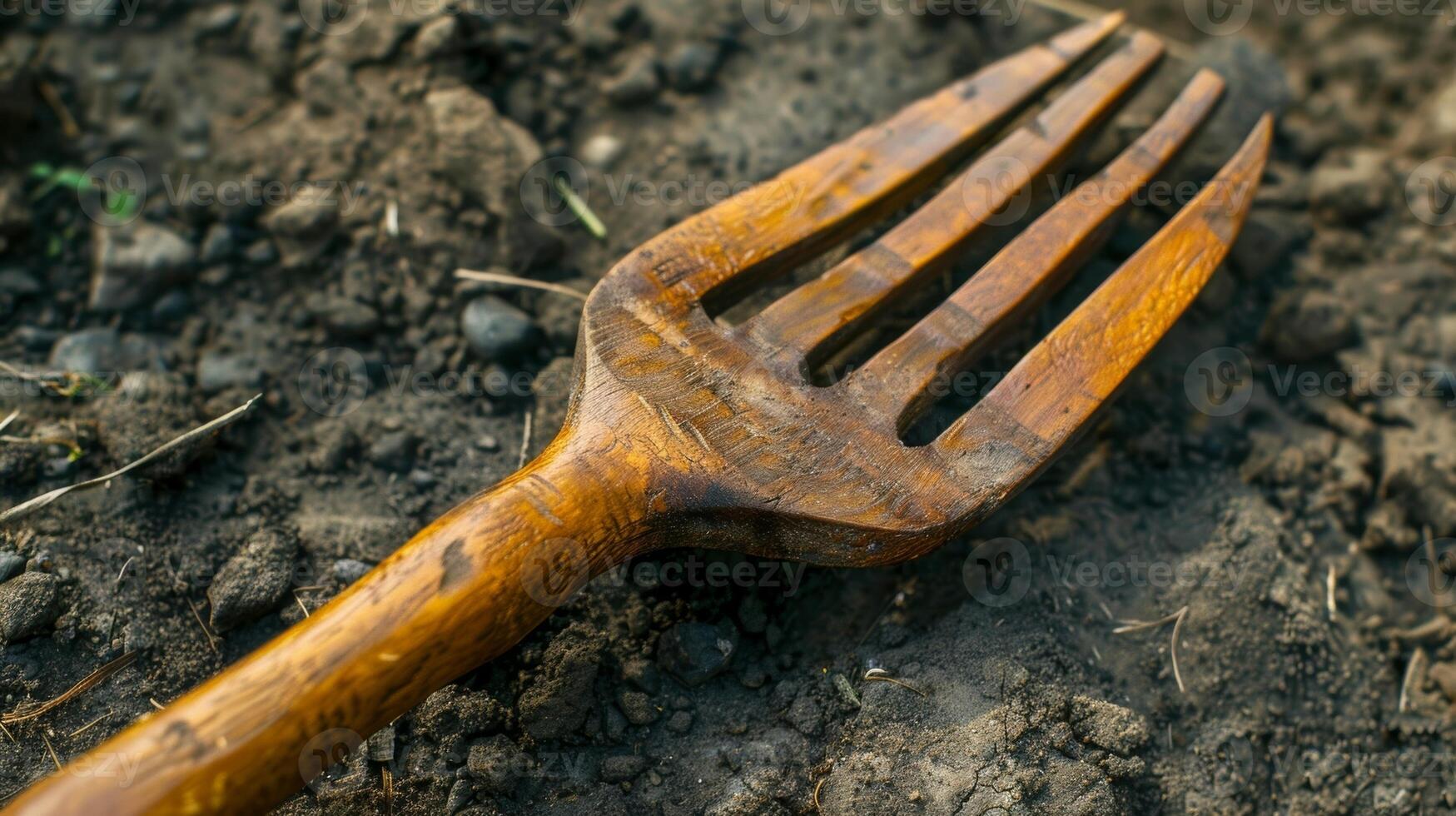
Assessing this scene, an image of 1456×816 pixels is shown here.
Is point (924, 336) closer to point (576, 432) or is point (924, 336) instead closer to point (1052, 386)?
point (1052, 386)

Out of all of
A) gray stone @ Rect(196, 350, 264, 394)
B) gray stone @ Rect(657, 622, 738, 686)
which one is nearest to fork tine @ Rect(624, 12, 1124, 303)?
gray stone @ Rect(657, 622, 738, 686)

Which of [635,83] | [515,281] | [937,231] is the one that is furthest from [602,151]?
[937,231]

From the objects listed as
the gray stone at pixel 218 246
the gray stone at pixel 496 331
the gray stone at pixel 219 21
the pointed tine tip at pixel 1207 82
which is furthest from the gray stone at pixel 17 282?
the pointed tine tip at pixel 1207 82

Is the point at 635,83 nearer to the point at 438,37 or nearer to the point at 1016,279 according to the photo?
the point at 438,37

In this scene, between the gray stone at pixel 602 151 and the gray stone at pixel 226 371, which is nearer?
the gray stone at pixel 226 371

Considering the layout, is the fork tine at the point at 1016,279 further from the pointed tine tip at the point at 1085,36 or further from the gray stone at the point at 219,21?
the gray stone at the point at 219,21

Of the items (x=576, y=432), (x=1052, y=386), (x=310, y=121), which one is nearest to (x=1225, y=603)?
(x=1052, y=386)
